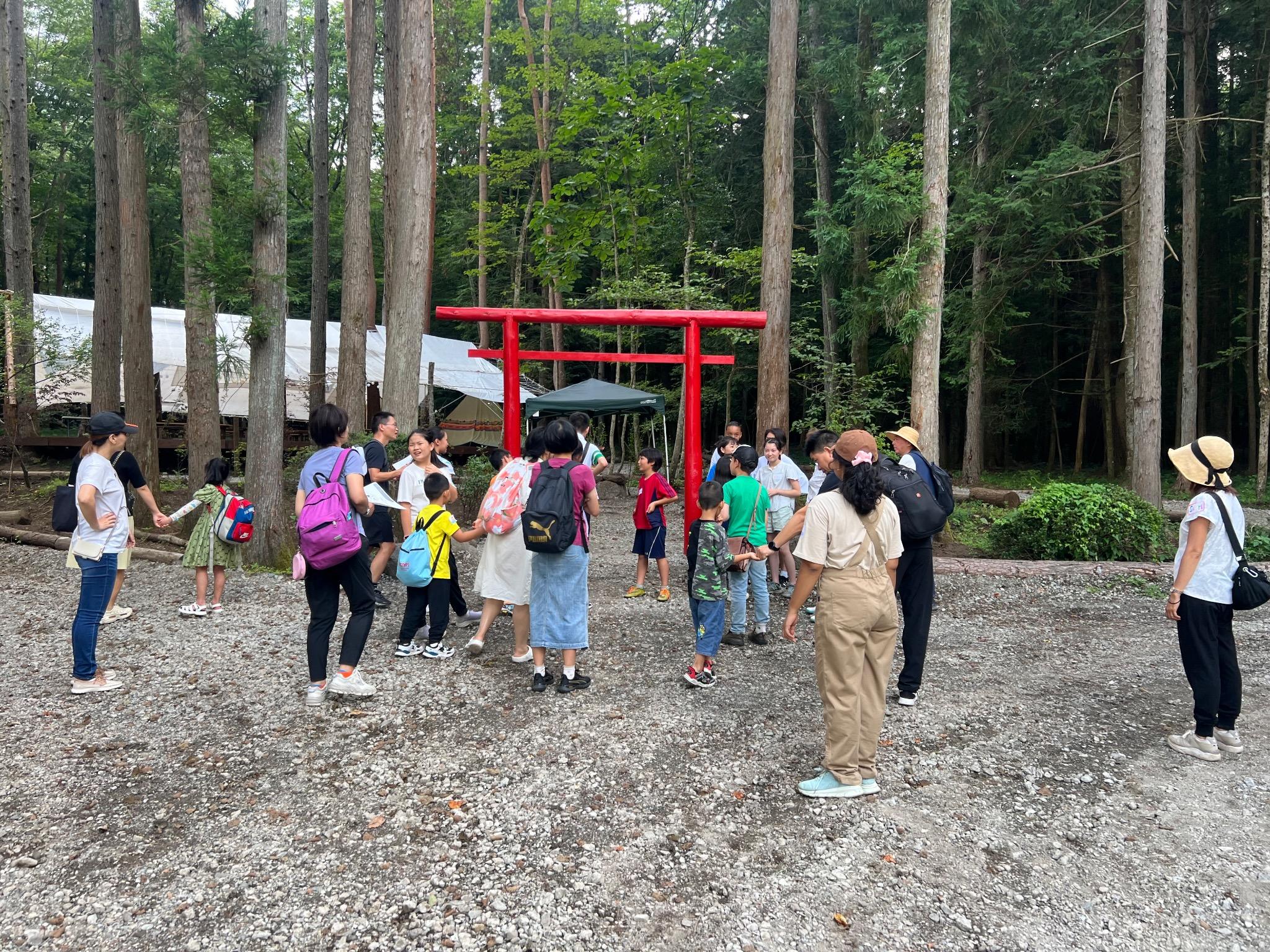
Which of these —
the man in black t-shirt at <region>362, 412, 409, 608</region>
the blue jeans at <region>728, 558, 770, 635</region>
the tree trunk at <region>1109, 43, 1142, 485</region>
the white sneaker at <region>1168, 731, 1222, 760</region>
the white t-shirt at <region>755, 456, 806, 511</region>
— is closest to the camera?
the white sneaker at <region>1168, 731, 1222, 760</region>

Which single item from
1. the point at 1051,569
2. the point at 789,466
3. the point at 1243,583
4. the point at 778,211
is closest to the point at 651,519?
the point at 789,466

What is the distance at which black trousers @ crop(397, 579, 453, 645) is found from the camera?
5.70 meters

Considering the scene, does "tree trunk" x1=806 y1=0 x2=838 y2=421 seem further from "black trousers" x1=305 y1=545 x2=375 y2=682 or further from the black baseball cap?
the black baseball cap

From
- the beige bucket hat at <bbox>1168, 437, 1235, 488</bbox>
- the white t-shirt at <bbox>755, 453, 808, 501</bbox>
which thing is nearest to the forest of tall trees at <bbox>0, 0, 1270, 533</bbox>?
the white t-shirt at <bbox>755, 453, 808, 501</bbox>

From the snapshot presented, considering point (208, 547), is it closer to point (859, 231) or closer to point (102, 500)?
point (102, 500)

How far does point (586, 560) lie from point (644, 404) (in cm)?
942

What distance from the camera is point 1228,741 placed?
414 centimetres

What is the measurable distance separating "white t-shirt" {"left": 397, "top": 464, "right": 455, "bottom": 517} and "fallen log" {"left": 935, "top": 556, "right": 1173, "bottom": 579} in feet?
18.2

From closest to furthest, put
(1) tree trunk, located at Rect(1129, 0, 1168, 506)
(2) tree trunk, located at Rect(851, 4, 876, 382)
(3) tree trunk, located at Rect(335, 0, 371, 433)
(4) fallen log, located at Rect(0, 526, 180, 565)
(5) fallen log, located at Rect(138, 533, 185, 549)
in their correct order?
(4) fallen log, located at Rect(0, 526, 180, 565)
(5) fallen log, located at Rect(138, 533, 185, 549)
(1) tree trunk, located at Rect(1129, 0, 1168, 506)
(3) tree trunk, located at Rect(335, 0, 371, 433)
(2) tree trunk, located at Rect(851, 4, 876, 382)

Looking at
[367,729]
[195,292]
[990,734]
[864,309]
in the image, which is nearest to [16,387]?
[195,292]

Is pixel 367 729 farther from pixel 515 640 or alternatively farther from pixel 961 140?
pixel 961 140

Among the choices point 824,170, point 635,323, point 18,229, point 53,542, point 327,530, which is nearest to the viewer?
point 327,530

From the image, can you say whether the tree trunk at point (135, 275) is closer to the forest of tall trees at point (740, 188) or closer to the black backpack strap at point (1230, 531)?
the forest of tall trees at point (740, 188)

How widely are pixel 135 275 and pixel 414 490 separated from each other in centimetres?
712
